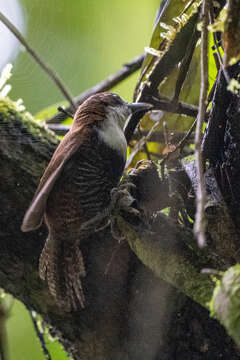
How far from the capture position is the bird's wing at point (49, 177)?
4.52 ft

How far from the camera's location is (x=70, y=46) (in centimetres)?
318

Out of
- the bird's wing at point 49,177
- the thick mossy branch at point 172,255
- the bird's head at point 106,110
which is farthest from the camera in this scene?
the bird's head at point 106,110

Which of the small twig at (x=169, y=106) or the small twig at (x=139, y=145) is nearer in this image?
the small twig at (x=169, y=106)

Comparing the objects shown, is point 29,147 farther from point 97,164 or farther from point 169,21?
point 169,21

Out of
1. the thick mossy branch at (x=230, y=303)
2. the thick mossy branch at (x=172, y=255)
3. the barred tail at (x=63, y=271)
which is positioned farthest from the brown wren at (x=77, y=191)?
the thick mossy branch at (x=230, y=303)

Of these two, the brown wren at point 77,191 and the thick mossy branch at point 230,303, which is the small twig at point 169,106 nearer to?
the brown wren at point 77,191

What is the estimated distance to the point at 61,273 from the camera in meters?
1.79

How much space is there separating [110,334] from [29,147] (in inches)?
29.5

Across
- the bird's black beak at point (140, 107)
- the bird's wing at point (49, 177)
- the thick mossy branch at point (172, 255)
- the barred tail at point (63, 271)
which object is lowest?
the barred tail at point (63, 271)

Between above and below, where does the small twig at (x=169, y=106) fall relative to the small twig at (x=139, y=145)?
above

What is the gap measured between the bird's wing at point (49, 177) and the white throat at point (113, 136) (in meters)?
0.10

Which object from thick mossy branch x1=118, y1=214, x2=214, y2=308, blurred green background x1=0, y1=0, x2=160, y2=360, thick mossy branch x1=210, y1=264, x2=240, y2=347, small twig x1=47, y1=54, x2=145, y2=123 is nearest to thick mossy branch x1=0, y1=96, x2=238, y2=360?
thick mossy branch x1=118, y1=214, x2=214, y2=308

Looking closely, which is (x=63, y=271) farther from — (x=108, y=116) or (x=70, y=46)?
(x=70, y=46)

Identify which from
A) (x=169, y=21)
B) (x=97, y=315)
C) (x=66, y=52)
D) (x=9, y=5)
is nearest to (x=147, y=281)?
(x=97, y=315)
